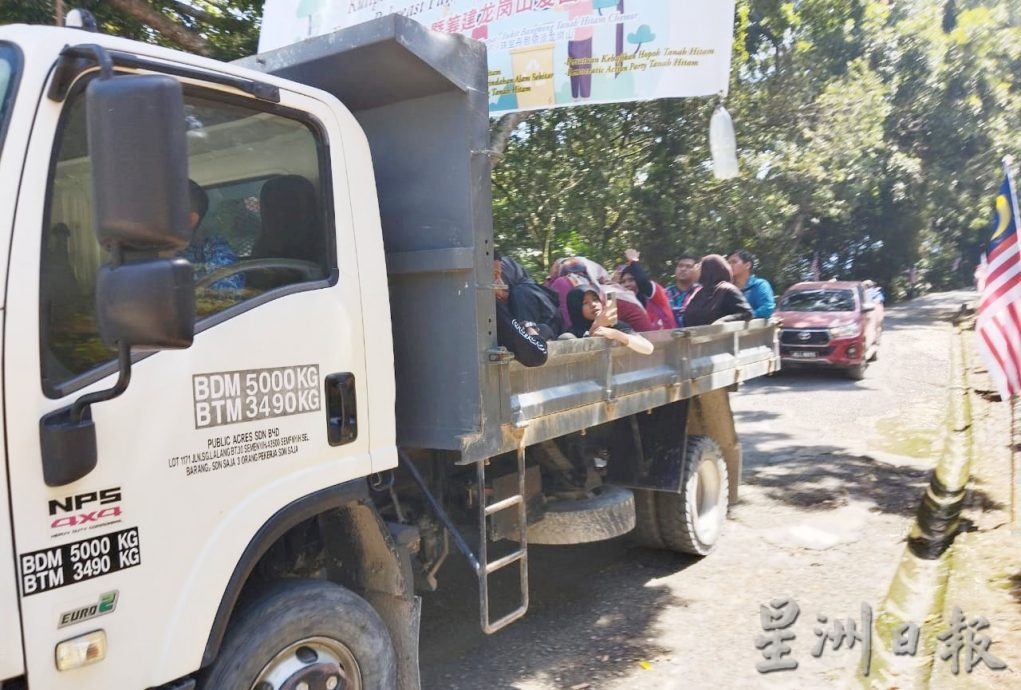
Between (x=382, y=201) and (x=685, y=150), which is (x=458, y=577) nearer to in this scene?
(x=382, y=201)

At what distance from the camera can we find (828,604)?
4.80 meters

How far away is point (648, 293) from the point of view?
6.13 metres

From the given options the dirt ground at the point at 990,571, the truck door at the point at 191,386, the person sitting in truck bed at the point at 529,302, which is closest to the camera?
the truck door at the point at 191,386

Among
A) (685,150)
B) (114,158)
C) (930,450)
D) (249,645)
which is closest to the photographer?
(114,158)

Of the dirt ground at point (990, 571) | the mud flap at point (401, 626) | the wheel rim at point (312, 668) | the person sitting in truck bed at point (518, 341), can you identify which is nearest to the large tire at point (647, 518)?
the dirt ground at point (990, 571)

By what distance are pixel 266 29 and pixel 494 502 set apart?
13.2ft

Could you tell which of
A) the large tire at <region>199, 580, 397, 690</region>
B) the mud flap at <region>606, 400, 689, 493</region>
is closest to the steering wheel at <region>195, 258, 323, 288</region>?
the large tire at <region>199, 580, 397, 690</region>

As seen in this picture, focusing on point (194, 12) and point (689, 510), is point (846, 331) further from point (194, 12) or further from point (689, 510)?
point (194, 12)

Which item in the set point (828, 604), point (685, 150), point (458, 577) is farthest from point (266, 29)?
point (685, 150)

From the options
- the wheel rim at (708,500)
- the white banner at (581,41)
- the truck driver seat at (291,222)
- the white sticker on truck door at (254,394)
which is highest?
the white banner at (581,41)

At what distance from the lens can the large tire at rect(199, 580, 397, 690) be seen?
2.43 metres

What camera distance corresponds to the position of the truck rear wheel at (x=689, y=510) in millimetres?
5320

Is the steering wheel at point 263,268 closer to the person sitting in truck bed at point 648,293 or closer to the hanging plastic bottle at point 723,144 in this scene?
the hanging plastic bottle at point 723,144

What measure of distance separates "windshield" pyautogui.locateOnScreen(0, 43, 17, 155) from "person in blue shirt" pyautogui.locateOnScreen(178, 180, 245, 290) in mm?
510
